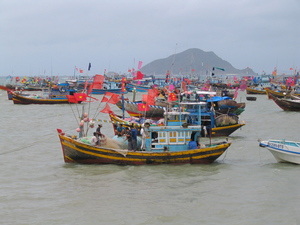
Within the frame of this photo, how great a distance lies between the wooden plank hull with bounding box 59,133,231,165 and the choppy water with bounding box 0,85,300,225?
0.29 m

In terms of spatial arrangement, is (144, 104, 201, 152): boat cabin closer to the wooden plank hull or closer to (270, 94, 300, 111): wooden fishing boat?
the wooden plank hull

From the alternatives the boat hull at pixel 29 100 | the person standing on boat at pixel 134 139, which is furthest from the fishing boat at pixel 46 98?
the person standing on boat at pixel 134 139

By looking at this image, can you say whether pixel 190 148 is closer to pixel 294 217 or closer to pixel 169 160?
pixel 169 160

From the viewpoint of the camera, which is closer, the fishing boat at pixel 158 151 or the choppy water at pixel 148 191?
the choppy water at pixel 148 191

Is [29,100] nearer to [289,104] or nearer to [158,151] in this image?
[289,104]

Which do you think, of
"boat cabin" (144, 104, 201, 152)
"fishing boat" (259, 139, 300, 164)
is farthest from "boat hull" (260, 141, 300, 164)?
"boat cabin" (144, 104, 201, 152)

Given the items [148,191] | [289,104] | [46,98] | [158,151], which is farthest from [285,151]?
[46,98]

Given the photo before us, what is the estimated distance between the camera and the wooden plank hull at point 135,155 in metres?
13.3

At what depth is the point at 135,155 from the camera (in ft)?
43.6

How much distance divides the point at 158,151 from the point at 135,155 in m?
1.05

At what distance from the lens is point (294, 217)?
345 inches

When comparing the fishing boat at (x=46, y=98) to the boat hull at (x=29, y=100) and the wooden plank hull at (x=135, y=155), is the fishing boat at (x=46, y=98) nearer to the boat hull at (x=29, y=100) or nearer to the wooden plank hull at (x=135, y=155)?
the boat hull at (x=29, y=100)

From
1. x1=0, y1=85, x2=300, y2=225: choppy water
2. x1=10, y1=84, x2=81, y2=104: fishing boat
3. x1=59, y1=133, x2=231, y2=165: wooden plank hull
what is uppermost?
x1=10, y1=84, x2=81, y2=104: fishing boat

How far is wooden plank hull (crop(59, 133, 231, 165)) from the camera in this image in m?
13.3
